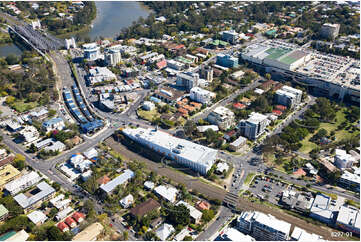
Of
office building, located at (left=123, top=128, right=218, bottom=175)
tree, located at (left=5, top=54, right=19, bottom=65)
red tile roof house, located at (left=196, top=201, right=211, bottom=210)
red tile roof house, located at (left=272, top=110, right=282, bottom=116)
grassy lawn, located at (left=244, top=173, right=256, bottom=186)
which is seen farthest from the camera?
tree, located at (left=5, top=54, right=19, bottom=65)

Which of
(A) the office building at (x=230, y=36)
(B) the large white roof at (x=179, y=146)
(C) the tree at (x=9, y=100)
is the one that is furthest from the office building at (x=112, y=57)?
(A) the office building at (x=230, y=36)

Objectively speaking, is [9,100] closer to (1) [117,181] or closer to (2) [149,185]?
(1) [117,181]

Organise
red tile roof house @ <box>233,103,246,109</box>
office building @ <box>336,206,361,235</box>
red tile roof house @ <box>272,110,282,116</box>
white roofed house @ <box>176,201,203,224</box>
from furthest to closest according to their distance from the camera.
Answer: red tile roof house @ <box>233,103,246,109</box> → red tile roof house @ <box>272,110,282,116</box> → white roofed house @ <box>176,201,203,224</box> → office building @ <box>336,206,361,235</box>

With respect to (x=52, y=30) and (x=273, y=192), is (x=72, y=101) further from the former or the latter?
(x=52, y=30)

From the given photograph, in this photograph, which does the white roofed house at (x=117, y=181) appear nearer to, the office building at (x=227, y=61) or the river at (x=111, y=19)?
the office building at (x=227, y=61)

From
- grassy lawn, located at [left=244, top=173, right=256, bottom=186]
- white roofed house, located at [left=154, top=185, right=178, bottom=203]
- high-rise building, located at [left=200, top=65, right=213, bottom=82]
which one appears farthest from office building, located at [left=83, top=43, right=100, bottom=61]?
grassy lawn, located at [left=244, top=173, right=256, bottom=186]

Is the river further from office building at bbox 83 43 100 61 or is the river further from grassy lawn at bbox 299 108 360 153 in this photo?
grassy lawn at bbox 299 108 360 153
